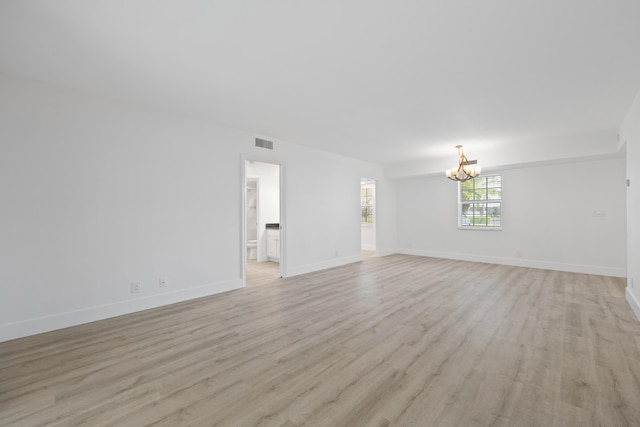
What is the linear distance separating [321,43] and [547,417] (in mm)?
3036

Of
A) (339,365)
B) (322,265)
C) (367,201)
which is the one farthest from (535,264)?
(339,365)

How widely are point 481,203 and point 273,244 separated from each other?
5.34 meters

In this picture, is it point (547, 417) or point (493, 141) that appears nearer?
point (547, 417)

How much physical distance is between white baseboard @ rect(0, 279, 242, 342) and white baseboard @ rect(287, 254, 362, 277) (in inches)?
60.5

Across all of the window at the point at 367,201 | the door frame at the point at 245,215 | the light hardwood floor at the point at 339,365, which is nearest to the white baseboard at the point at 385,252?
the window at the point at 367,201

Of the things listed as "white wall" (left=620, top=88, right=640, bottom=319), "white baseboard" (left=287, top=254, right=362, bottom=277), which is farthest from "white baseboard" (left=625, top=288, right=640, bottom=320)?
"white baseboard" (left=287, top=254, right=362, bottom=277)

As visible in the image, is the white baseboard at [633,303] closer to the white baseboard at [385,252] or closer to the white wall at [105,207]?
the white baseboard at [385,252]

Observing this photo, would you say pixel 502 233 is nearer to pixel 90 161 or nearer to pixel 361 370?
pixel 361 370

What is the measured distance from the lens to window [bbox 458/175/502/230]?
265 inches

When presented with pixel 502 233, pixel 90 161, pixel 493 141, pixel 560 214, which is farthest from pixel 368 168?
pixel 90 161

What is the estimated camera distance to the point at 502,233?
21.6 ft

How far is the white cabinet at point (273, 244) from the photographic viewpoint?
7090mm

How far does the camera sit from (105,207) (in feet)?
10.9

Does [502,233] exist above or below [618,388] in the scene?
above
